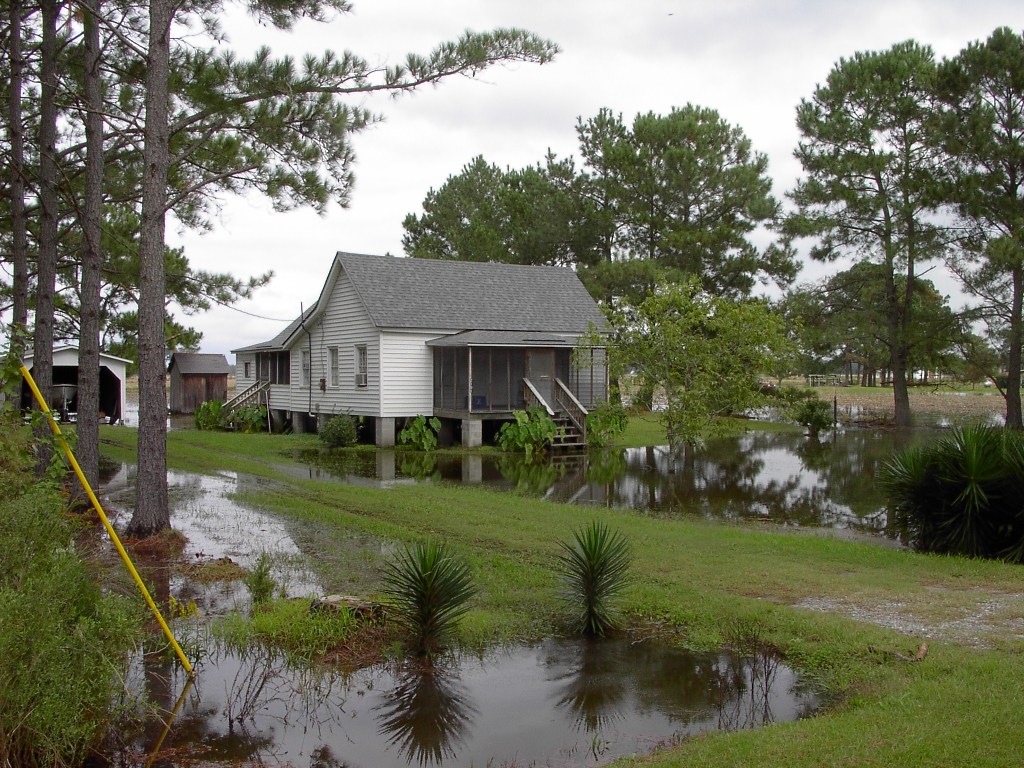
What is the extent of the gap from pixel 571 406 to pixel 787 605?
64.2 ft

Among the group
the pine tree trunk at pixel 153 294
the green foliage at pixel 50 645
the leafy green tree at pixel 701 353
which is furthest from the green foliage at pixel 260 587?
the leafy green tree at pixel 701 353

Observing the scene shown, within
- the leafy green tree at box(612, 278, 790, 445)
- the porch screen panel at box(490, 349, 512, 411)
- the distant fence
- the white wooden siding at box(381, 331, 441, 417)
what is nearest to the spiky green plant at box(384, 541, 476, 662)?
the leafy green tree at box(612, 278, 790, 445)

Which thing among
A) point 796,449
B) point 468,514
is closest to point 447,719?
point 468,514

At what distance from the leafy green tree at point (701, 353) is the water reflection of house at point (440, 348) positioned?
8.89 metres

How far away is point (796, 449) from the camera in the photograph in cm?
2898

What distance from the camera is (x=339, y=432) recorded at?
2700cm

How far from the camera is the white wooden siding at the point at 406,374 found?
92.5 feet

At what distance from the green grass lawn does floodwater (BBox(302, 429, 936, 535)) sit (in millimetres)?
1860

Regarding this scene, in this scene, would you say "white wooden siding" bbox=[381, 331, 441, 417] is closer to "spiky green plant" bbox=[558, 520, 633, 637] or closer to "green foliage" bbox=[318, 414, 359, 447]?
"green foliage" bbox=[318, 414, 359, 447]

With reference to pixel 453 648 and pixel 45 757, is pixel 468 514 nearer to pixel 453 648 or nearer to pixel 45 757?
pixel 453 648

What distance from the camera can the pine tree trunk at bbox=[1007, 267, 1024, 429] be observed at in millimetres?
30359

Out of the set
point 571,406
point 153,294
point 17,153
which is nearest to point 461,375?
point 571,406

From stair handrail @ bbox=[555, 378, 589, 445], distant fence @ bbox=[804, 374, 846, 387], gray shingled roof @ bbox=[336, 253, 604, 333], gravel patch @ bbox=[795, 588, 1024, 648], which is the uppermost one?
gray shingled roof @ bbox=[336, 253, 604, 333]

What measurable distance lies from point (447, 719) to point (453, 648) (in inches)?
54.3
